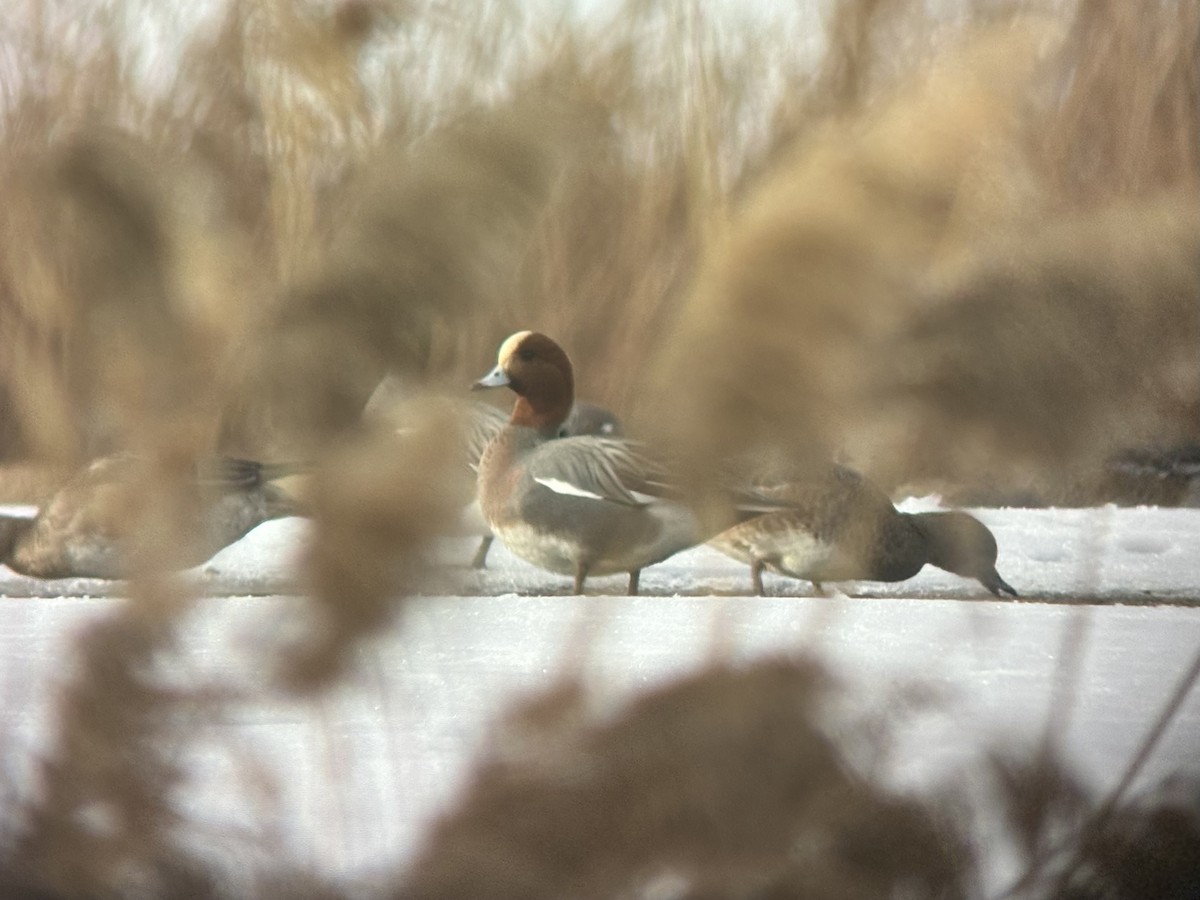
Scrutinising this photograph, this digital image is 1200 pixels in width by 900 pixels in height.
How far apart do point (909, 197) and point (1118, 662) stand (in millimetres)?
536

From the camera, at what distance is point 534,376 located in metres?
1.81

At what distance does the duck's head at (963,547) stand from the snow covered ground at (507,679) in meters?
0.39

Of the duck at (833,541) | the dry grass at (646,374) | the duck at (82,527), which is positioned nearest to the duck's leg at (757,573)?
the duck at (833,541)

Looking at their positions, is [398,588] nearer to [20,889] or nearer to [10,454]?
[20,889]

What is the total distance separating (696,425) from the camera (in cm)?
43

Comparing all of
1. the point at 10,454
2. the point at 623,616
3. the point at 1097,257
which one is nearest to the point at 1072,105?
the point at 623,616

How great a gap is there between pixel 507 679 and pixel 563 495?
3.54ft

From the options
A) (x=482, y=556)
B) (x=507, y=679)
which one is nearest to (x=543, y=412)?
(x=482, y=556)

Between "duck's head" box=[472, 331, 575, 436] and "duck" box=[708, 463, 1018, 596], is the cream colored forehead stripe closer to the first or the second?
"duck's head" box=[472, 331, 575, 436]

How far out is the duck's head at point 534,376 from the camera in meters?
1.76

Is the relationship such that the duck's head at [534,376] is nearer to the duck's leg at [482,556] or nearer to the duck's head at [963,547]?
the duck's leg at [482,556]

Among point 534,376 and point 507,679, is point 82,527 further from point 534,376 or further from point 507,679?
point 507,679

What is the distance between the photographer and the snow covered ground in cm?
57

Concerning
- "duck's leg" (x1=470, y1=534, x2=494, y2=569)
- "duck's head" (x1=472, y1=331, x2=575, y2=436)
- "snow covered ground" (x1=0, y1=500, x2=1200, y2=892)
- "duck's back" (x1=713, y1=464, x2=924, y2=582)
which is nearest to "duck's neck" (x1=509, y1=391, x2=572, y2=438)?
"duck's head" (x1=472, y1=331, x2=575, y2=436)
